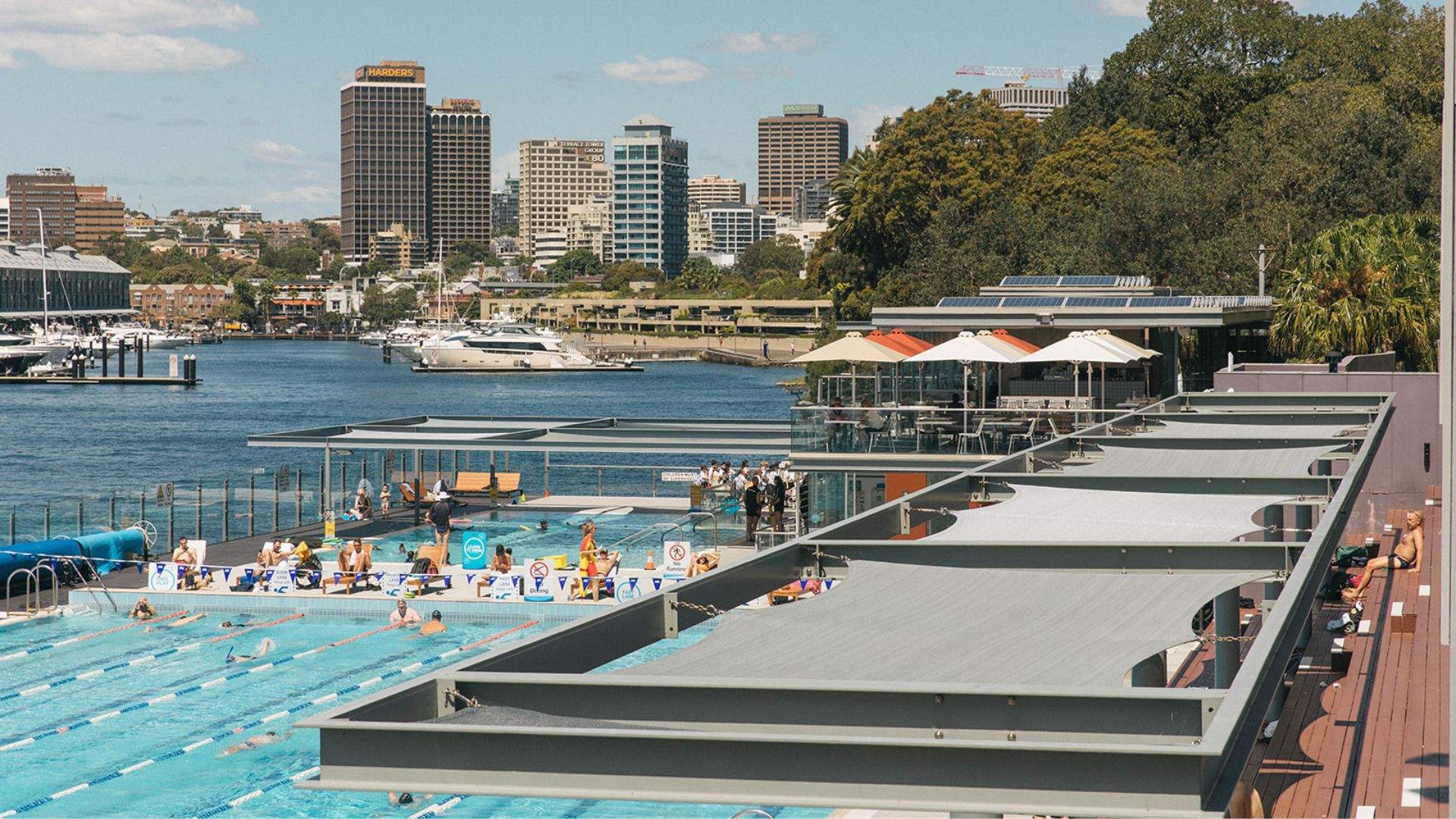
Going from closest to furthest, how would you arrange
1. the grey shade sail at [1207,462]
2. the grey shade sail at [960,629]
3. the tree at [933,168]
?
1. the grey shade sail at [960,629]
2. the grey shade sail at [1207,462]
3. the tree at [933,168]

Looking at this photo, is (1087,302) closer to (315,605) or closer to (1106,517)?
(315,605)

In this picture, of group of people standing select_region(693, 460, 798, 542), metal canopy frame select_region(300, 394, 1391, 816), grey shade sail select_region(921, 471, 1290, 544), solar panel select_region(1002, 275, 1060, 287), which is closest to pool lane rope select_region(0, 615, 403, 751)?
group of people standing select_region(693, 460, 798, 542)

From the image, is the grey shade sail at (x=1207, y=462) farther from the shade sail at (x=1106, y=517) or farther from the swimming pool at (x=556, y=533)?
the swimming pool at (x=556, y=533)

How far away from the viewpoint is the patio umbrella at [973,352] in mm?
30625

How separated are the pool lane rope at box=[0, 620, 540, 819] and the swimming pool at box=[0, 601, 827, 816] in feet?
0.10

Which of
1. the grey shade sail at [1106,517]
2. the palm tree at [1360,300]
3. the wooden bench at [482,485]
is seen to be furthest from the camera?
the wooden bench at [482,485]

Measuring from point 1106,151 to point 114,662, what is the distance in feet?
214

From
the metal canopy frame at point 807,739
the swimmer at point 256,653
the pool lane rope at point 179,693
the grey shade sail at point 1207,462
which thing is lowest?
the pool lane rope at point 179,693

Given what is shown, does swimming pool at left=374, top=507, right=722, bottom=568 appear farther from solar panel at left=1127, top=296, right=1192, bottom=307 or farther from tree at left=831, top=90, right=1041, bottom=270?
tree at left=831, top=90, right=1041, bottom=270

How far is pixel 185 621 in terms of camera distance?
3067cm

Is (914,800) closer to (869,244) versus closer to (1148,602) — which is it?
(1148,602)

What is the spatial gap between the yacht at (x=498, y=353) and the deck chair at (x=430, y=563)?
135m

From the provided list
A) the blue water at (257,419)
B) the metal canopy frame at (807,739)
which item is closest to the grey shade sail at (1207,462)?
the metal canopy frame at (807,739)

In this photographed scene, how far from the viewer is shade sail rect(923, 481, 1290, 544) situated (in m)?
11.1
